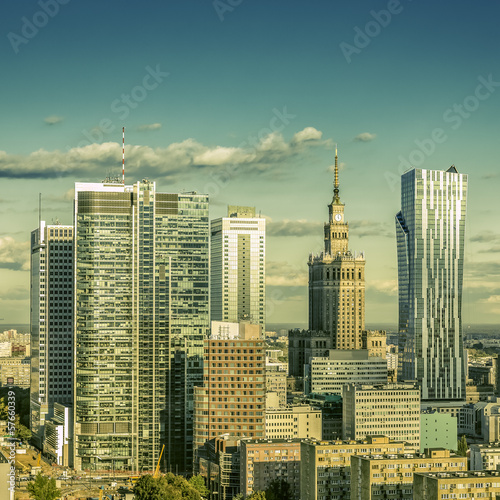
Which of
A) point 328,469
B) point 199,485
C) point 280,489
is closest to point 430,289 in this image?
point 199,485

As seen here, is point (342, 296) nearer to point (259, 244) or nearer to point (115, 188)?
point (259, 244)

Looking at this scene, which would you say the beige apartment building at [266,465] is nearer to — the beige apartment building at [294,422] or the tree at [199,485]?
the tree at [199,485]

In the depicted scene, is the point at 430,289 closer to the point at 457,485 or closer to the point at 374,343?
the point at 374,343

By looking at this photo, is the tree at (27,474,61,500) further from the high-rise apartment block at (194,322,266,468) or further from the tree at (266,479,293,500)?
the tree at (266,479,293,500)

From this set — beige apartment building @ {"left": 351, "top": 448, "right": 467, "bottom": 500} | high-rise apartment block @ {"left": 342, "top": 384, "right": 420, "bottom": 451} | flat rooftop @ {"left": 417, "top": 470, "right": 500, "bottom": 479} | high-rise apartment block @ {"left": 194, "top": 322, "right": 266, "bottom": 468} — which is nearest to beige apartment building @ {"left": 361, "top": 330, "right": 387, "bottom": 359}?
high-rise apartment block @ {"left": 342, "top": 384, "right": 420, "bottom": 451}

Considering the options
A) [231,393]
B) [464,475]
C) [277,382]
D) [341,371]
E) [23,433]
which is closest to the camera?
[464,475]

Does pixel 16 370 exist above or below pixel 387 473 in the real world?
above

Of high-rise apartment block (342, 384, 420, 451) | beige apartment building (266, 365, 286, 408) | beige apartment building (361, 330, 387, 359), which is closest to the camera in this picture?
high-rise apartment block (342, 384, 420, 451)
